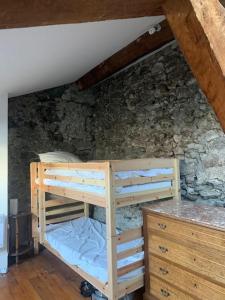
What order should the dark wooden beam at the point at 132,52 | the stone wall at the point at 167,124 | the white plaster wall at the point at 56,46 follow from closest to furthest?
the white plaster wall at the point at 56,46 < the stone wall at the point at 167,124 < the dark wooden beam at the point at 132,52

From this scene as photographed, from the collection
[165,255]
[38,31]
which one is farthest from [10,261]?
[38,31]

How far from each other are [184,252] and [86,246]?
118 cm

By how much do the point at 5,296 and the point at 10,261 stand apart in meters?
0.81

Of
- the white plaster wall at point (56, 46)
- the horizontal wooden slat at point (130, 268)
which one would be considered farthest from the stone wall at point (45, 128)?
the horizontal wooden slat at point (130, 268)

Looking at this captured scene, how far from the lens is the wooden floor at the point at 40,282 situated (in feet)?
7.82

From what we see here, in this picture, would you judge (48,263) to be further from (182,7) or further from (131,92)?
(182,7)

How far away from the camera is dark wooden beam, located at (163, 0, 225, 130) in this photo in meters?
0.77

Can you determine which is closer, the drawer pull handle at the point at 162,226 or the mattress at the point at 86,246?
the drawer pull handle at the point at 162,226

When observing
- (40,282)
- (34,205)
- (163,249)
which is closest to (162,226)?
(163,249)

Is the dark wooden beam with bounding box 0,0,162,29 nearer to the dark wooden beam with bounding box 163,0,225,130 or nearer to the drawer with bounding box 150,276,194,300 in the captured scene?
the dark wooden beam with bounding box 163,0,225,130

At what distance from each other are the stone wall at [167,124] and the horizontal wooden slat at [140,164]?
1.00 ft

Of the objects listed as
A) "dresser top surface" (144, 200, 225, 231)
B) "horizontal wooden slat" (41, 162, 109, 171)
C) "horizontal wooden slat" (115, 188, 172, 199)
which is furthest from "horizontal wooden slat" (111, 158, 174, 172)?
"dresser top surface" (144, 200, 225, 231)

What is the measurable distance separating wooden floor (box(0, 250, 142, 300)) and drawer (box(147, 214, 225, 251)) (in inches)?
30.6

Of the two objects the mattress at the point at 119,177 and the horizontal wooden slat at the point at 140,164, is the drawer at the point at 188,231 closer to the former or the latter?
the mattress at the point at 119,177
